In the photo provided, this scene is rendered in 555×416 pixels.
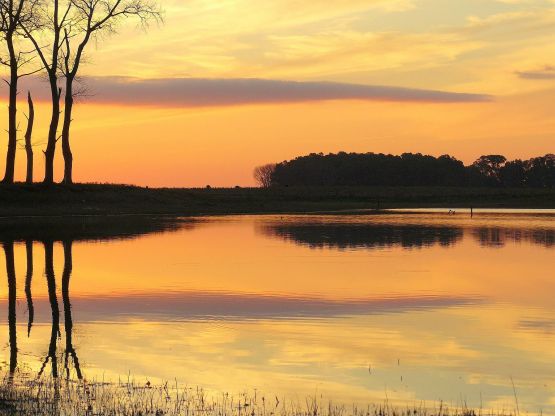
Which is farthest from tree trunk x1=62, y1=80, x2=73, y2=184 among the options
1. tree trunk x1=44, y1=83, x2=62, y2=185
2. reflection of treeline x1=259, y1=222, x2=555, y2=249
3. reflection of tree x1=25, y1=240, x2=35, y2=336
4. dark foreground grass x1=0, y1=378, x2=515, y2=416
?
dark foreground grass x1=0, y1=378, x2=515, y2=416

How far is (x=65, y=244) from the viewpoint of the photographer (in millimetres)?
42469

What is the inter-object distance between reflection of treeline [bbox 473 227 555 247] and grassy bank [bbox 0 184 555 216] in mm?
29453

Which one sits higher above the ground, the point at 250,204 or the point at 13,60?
the point at 13,60

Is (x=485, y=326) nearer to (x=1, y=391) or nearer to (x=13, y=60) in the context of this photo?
(x=1, y=391)

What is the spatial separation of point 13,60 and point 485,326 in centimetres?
5638

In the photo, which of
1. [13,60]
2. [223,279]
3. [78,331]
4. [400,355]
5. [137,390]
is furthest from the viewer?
[13,60]

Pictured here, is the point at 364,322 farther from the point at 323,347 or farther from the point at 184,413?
the point at 184,413

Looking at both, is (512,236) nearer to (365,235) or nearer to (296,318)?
(365,235)

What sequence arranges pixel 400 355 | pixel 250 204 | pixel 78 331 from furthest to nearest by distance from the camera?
pixel 250 204
pixel 78 331
pixel 400 355

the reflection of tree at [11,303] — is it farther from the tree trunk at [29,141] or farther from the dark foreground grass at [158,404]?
the tree trunk at [29,141]

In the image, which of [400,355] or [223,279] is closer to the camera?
[400,355]

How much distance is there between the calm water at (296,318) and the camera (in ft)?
47.3

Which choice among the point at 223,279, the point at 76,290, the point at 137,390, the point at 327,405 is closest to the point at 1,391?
the point at 137,390

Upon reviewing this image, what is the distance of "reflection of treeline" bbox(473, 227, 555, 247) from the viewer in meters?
45.5
